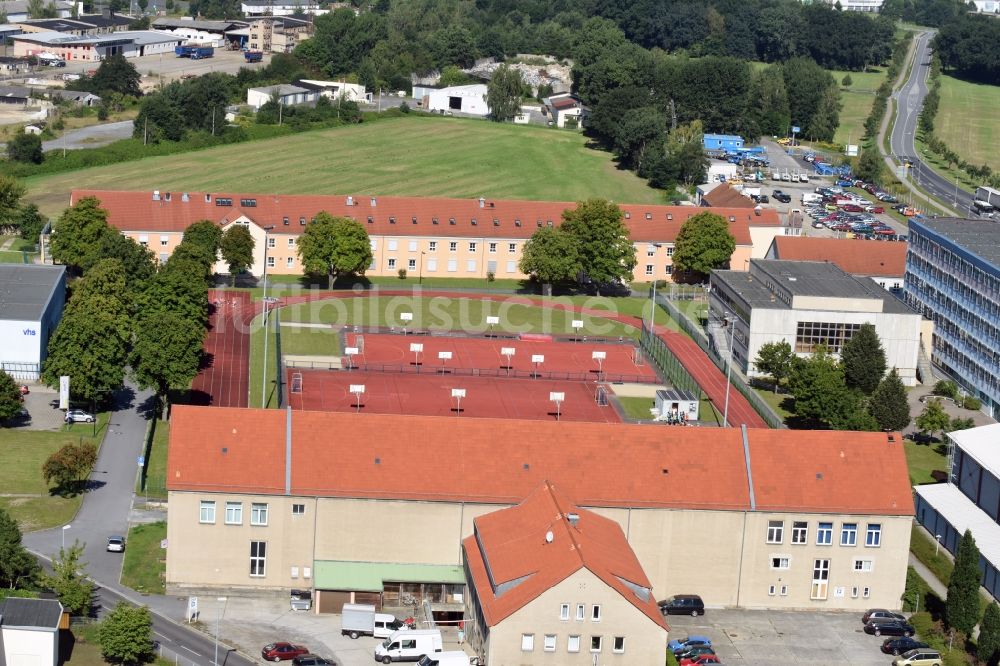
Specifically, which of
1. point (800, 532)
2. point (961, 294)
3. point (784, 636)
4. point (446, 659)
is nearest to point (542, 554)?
point (446, 659)

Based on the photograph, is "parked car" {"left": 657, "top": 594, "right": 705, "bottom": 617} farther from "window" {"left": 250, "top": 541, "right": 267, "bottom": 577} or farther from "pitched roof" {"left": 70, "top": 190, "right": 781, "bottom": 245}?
"pitched roof" {"left": 70, "top": 190, "right": 781, "bottom": 245}

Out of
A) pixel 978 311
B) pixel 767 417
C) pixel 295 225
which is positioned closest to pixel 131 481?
pixel 767 417

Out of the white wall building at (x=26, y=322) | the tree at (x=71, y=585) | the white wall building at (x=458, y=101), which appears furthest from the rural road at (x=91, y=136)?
the tree at (x=71, y=585)

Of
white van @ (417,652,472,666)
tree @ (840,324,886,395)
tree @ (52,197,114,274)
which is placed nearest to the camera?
white van @ (417,652,472,666)

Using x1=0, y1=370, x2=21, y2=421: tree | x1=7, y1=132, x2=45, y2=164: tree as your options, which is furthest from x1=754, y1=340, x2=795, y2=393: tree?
x1=7, y1=132, x2=45, y2=164: tree

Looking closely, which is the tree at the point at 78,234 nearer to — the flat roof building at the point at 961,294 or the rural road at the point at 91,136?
the rural road at the point at 91,136
